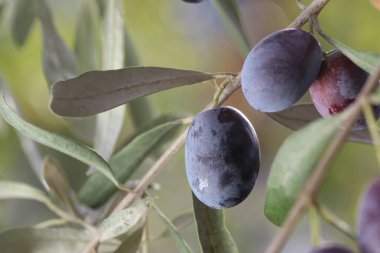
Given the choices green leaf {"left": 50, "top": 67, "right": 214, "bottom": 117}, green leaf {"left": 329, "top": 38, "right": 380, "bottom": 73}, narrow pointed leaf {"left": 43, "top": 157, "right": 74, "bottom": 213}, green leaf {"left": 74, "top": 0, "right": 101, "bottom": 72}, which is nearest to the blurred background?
green leaf {"left": 74, "top": 0, "right": 101, "bottom": 72}

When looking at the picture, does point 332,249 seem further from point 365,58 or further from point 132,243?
point 132,243

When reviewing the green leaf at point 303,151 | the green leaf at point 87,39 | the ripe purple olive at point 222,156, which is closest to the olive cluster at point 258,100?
the ripe purple olive at point 222,156

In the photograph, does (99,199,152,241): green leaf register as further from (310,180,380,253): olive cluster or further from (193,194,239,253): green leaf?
(310,180,380,253): olive cluster

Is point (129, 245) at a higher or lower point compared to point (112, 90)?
lower

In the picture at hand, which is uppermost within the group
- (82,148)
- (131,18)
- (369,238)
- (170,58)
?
(369,238)

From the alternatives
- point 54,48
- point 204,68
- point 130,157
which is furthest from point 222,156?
point 204,68

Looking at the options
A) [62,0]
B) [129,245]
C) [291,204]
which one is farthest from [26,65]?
[291,204]

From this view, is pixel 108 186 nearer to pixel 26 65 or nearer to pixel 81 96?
pixel 81 96
